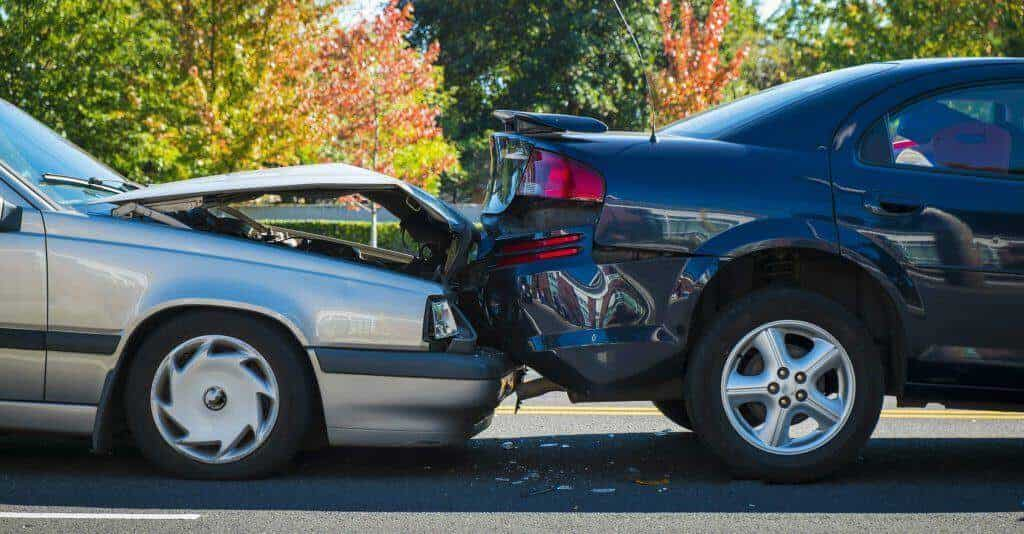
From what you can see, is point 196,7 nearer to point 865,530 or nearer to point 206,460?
point 206,460

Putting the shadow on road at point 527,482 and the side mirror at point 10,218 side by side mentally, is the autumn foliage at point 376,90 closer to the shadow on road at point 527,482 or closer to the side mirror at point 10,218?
the shadow on road at point 527,482

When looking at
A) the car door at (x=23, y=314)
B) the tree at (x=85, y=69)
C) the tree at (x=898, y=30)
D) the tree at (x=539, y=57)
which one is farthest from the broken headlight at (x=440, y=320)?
the tree at (x=539, y=57)

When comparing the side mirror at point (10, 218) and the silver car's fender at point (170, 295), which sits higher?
the side mirror at point (10, 218)


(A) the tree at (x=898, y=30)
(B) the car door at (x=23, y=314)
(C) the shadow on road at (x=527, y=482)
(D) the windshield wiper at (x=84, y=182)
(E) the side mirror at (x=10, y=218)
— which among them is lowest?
(C) the shadow on road at (x=527, y=482)

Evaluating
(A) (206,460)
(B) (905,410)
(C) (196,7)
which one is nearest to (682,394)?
(A) (206,460)

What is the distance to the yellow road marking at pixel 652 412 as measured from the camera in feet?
22.6

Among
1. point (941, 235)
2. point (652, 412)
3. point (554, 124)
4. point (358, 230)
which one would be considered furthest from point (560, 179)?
point (358, 230)

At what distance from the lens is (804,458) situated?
475 centimetres

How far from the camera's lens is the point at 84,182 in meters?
5.41

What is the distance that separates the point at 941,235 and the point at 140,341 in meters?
3.15

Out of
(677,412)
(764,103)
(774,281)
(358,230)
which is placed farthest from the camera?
(358,230)

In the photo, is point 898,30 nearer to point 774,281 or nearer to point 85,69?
point 85,69

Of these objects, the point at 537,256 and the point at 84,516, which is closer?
the point at 84,516

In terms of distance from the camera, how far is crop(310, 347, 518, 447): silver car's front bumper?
4.67 metres
